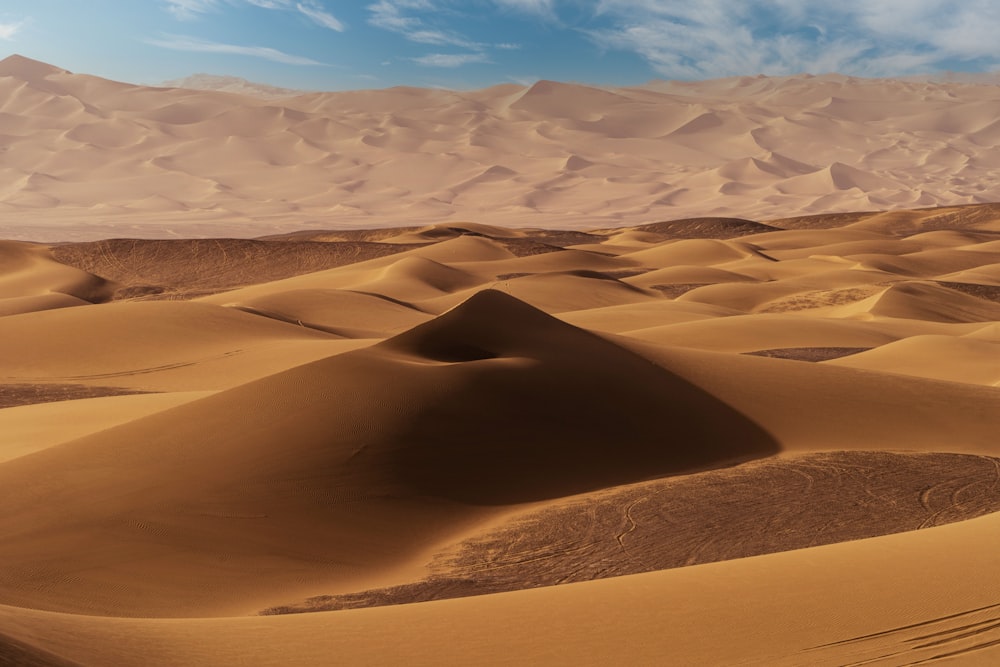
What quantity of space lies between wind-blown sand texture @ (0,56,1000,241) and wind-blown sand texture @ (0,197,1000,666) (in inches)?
2524

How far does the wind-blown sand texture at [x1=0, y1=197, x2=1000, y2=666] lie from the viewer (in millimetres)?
6137

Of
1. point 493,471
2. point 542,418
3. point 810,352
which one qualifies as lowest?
point 493,471

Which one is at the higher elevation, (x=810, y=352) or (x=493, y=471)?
(x=810, y=352)

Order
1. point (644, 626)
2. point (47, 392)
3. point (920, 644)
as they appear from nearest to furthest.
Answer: point (920, 644), point (644, 626), point (47, 392)

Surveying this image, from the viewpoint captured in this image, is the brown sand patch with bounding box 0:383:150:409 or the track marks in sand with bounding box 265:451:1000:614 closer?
the track marks in sand with bounding box 265:451:1000:614

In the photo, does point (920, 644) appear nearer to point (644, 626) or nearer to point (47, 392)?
point (644, 626)

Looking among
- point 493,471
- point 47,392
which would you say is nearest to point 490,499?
point 493,471

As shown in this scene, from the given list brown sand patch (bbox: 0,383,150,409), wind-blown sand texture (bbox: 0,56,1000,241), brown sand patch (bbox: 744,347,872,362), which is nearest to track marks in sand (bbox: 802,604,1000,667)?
brown sand patch (bbox: 0,383,150,409)

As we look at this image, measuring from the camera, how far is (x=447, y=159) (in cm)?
14262

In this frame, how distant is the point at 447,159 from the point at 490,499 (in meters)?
133

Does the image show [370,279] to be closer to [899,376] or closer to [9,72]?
[899,376]

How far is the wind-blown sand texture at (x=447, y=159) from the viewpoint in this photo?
4257 inches

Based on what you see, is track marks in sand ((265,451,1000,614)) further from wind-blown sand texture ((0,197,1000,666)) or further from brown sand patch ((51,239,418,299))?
brown sand patch ((51,239,418,299))

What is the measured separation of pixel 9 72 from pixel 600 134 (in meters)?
103
